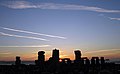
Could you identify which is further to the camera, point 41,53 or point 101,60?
point 101,60

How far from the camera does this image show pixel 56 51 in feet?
350

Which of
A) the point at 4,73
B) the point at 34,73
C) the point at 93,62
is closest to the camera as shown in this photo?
the point at 4,73

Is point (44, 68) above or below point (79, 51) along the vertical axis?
below

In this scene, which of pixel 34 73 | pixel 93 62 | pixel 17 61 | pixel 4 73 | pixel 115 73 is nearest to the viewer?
pixel 115 73

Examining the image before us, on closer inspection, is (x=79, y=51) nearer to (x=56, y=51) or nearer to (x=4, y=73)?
(x=56, y=51)

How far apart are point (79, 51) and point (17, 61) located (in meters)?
34.1

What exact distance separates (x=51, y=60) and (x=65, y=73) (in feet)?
36.1

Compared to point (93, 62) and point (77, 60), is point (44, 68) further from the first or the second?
point (93, 62)

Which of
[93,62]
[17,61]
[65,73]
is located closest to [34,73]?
[65,73]

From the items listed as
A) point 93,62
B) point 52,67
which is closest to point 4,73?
point 52,67

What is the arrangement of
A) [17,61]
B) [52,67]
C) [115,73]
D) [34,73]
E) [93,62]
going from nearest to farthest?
[115,73]
[34,73]
[52,67]
[17,61]
[93,62]

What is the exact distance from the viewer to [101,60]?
166000 millimetres

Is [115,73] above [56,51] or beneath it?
beneath

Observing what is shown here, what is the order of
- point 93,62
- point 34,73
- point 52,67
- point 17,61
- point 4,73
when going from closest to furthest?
point 4,73 → point 34,73 → point 52,67 → point 17,61 → point 93,62
